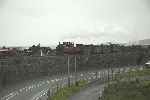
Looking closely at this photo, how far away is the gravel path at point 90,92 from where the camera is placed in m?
41.3

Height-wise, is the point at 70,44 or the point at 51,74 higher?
the point at 70,44

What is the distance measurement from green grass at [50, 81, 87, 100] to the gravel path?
2.91 feet

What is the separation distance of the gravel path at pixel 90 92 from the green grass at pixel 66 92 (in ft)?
2.91

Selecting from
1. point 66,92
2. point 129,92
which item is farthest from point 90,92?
point 129,92

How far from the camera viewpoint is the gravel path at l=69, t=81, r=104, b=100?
136 feet

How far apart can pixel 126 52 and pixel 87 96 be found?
200ft

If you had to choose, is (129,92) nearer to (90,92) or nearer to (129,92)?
(129,92)

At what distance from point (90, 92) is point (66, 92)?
3.79 meters

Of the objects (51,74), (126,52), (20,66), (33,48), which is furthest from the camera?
(126,52)

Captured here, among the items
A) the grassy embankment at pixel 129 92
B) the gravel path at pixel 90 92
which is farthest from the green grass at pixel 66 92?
the grassy embankment at pixel 129 92

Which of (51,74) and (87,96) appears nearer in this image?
(87,96)

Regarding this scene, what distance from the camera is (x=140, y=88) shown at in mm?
41906

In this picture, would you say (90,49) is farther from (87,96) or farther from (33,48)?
(87,96)

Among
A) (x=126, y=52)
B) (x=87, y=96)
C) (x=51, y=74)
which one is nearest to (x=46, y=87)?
(x=87, y=96)
